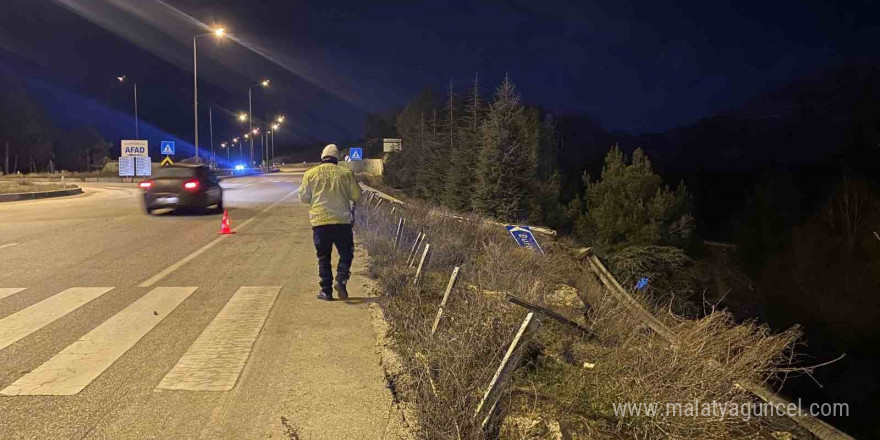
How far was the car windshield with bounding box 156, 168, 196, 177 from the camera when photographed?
1788 cm

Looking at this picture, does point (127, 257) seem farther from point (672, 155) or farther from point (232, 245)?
point (672, 155)

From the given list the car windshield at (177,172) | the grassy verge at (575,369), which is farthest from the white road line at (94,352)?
the car windshield at (177,172)

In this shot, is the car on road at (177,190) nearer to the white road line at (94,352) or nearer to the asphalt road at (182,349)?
the asphalt road at (182,349)

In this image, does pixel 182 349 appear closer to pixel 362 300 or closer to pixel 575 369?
pixel 362 300

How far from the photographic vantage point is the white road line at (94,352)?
438 cm

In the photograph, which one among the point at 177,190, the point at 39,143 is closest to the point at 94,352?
the point at 177,190

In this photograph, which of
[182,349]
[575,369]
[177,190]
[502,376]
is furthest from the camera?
[177,190]

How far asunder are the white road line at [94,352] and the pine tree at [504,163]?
18.8 m

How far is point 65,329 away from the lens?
5859 mm

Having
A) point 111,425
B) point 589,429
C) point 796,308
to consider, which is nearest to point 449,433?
point 589,429

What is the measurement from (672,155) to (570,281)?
88.7 m

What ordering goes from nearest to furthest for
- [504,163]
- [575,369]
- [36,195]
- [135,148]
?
[575,369], [504,163], [36,195], [135,148]

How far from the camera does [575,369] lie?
4.41 metres

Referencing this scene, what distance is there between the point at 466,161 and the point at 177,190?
15.6 metres
